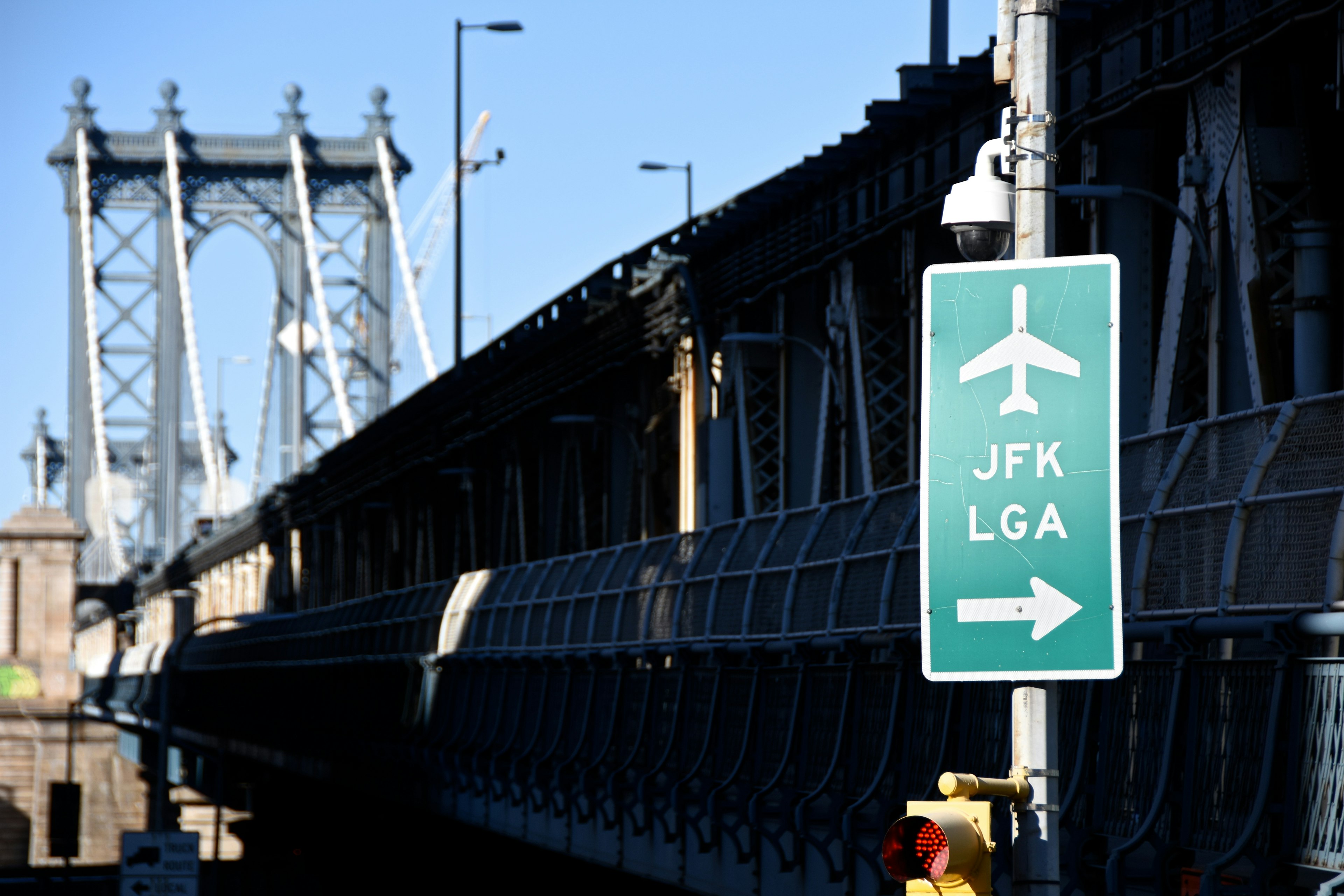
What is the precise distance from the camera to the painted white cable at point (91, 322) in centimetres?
11250

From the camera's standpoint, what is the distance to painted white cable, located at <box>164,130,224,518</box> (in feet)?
362

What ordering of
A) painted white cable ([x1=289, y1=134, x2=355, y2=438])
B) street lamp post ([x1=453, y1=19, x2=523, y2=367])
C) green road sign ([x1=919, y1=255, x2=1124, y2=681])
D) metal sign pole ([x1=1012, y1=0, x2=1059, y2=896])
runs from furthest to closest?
painted white cable ([x1=289, y1=134, x2=355, y2=438]), street lamp post ([x1=453, y1=19, x2=523, y2=367]), metal sign pole ([x1=1012, y1=0, x2=1059, y2=896]), green road sign ([x1=919, y1=255, x2=1124, y2=681])

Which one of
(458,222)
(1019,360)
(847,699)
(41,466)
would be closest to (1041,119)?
(1019,360)

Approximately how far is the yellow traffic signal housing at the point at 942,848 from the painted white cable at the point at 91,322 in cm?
11025

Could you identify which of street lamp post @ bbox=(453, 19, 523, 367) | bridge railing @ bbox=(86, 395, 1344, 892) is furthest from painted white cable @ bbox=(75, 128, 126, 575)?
bridge railing @ bbox=(86, 395, 1344, 892)

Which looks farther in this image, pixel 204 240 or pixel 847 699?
pixel 204 240

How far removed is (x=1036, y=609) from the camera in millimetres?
6859

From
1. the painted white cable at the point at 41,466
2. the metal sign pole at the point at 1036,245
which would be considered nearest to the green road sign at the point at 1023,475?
the metal sign pole at the point at 1036,245

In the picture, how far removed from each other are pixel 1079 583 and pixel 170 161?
108 m

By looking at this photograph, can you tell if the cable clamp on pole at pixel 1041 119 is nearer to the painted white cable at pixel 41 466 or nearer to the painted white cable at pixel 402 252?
the painted white cable at pixel 402 252

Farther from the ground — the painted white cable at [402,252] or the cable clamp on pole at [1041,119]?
the painted white cable at [402,252]

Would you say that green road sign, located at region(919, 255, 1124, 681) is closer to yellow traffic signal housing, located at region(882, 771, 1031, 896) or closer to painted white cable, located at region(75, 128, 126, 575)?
yellow traffic signal housing, located at region(882, 771, 1031, 896)

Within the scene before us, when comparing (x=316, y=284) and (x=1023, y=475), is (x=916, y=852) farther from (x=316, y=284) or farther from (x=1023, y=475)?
(x=316, y=284)

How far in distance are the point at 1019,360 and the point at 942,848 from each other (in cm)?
156
